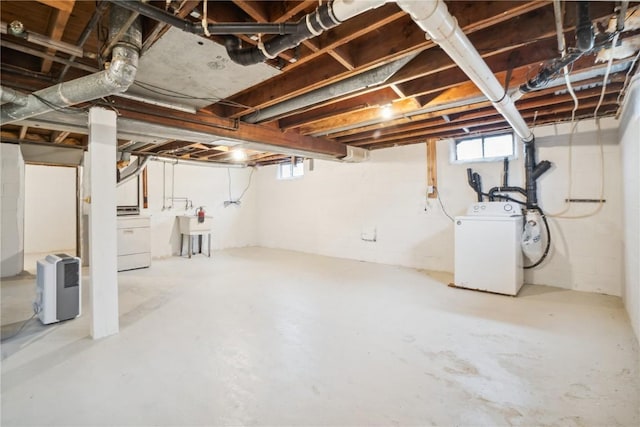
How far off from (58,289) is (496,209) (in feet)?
16.1

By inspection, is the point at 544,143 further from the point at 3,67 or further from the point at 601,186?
the point at 3,67

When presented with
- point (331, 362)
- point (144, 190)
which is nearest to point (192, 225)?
point (144, 190)

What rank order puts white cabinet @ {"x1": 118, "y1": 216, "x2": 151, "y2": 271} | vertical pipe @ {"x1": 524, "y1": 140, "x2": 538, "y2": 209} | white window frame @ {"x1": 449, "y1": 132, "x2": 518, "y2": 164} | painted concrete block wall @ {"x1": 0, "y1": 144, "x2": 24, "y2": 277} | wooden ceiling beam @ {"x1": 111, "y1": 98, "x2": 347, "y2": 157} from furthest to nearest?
white cabinet @ {"x1": 118, "y1": 216, "x2": 151, "y2": 271}, painted concrete block wall @ {"x1": 0, "y1": 144, "x2": 24, "y2": 277}, white window frame @ {"x1": 449, "y1": 132, "x2": 518, "y2": 164}, vertical pipe @ {"x1": 524, "y1": 140, "x2": 538, "y2": 209}, wooden ceiling beam @ {"x1": 111, "y1": 98, "x2": 347, "y2": 157}

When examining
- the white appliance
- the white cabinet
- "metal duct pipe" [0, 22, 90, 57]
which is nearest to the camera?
"metal duct pipe" [0, 22, 90, 57]

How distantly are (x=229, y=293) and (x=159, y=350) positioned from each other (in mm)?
1377

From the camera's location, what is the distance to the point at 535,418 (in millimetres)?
1512

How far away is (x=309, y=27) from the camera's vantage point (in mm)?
1382

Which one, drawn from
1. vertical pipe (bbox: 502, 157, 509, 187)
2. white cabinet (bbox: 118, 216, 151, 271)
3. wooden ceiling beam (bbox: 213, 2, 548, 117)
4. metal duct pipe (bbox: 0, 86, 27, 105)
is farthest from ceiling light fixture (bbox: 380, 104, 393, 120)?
white cabinet (bbox: 118, 216, 151, 271)

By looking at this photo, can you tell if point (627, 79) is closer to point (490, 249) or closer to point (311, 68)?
point (490, 249)

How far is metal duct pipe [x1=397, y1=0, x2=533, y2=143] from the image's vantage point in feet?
3.93

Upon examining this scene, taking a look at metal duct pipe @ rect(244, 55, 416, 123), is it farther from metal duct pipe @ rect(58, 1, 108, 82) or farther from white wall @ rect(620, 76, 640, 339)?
white wall @ rect(620, 76, 640, 339)

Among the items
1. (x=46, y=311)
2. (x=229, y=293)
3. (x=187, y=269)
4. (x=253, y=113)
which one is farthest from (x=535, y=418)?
(x=187, y=269)

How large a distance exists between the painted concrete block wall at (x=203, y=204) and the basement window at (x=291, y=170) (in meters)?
0.94

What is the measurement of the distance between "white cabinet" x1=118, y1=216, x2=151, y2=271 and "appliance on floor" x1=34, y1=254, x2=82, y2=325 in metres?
2.00
